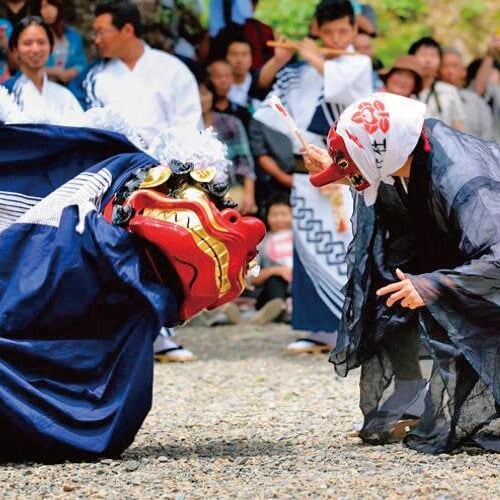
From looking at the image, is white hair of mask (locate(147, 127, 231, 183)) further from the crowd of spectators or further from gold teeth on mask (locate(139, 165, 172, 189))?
the crowd of spectators

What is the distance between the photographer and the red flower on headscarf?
4844mm

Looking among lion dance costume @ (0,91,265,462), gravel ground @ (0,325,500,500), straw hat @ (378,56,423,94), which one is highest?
straw hat @ (378,56,423,94)

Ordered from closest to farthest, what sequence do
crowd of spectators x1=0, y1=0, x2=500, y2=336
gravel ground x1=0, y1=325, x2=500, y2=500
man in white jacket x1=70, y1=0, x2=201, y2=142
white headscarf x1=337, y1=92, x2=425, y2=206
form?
1. gravel ground x1=0, y1=325, x2=500, y2=500
2. white headscarf x1=337, y1=92, x2=425, y2=206
3. crowd of spectators x1=0, y1=0, x2=500, y2=336
4. man in white jacket x1=70, y1=0, x2=201, y2=142

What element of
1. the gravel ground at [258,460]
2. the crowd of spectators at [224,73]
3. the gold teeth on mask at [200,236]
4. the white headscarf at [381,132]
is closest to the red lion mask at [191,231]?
the gold teeth on mask at [200,236]

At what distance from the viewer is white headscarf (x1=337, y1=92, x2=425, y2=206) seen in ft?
15.9

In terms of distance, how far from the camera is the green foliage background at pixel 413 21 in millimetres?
13156

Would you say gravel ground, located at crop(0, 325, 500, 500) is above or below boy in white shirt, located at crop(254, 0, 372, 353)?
below

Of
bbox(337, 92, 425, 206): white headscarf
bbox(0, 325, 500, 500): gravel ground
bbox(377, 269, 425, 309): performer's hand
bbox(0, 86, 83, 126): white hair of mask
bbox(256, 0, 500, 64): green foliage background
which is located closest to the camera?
bbox(0, 325, 500, 500): gravel ground

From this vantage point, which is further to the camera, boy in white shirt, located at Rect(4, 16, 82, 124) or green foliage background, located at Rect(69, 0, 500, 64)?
green foliage background, located at Rect(69, 0, 500, 64)

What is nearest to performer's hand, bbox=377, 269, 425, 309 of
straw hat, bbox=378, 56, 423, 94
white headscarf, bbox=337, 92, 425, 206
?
white headscarf, bbox=337, 92, 425, 206

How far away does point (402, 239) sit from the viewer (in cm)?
521

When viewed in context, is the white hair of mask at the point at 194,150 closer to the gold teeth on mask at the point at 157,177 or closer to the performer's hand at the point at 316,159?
the gold teeth on mask at the point at 157,177

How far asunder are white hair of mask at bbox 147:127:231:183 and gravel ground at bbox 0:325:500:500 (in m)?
1.00

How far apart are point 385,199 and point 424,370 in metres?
1.34
